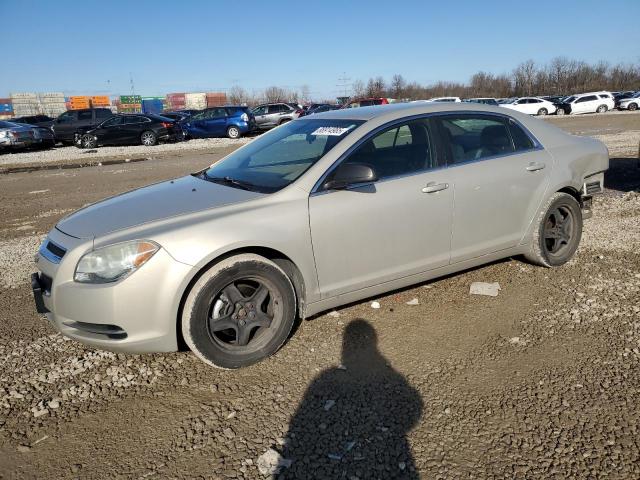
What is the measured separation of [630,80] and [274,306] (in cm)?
10139

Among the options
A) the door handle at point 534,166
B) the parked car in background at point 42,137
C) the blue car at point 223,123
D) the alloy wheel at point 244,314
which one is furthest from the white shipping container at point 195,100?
the alloy wheel at point 244,314

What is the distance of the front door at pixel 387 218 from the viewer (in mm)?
3434

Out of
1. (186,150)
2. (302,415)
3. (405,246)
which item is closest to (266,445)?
(302,415)

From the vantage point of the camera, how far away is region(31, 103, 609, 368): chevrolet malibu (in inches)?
118

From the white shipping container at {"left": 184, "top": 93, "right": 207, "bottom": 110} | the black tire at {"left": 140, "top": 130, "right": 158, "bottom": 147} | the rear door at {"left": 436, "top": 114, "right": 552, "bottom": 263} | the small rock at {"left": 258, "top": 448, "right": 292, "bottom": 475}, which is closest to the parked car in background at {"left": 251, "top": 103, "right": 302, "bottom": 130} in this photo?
the black tire at {"left": 140, "top": 130, "right": 158, "bottom": 147}

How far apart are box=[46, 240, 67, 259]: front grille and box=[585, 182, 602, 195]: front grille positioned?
15.4ft

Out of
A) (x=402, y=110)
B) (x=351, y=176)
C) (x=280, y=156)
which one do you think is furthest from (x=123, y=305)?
(x=402, y=110)

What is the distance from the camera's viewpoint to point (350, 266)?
139 inches

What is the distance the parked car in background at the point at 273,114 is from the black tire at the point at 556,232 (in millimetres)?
25058

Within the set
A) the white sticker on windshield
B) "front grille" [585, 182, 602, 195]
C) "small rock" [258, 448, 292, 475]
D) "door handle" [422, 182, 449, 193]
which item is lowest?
"small rock" [258, 448, 292, 475]

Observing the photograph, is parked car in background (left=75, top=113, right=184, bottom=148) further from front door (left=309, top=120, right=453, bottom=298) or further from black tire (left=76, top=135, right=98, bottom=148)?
front door (left=309, top=120, right=453, bottom=298)

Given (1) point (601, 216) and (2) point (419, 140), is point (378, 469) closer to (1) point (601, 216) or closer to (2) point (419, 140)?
(2) point (419, 140)

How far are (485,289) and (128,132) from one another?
21.6 meters

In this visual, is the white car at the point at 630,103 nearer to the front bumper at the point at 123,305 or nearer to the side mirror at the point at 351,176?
the side mirror at the point at 351,176
